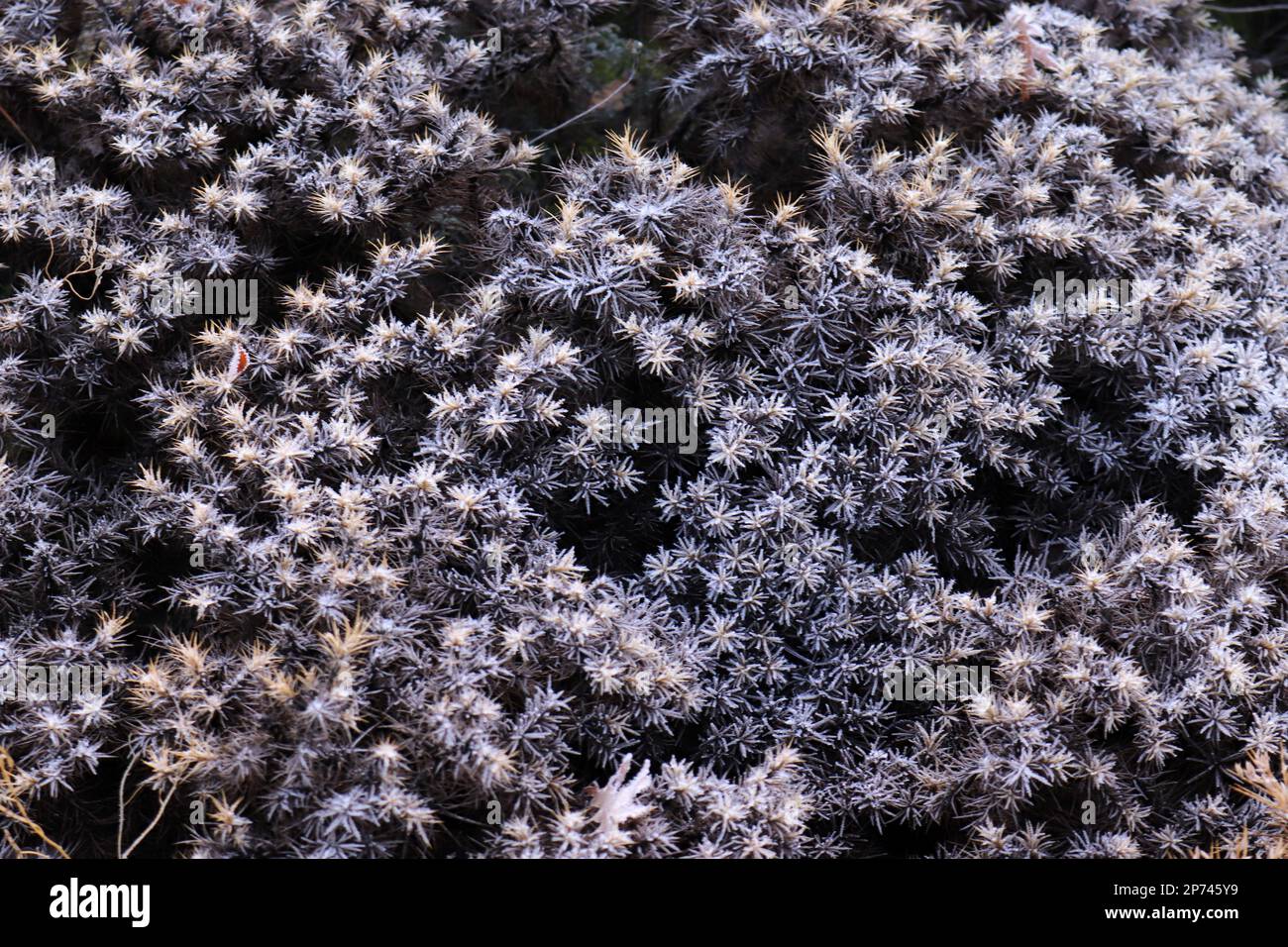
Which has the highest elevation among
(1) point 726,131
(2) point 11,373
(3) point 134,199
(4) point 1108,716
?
(1) point 726,131

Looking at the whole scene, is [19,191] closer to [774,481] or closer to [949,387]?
[774,481]

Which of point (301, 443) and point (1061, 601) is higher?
point (301, 443)

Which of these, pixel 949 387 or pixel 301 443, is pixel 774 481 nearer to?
pixel 949 387

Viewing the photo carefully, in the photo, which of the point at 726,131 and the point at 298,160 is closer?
the point at 298,160

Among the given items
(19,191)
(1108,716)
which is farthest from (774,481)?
(19,191)

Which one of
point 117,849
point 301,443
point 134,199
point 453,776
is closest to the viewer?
point 453,776

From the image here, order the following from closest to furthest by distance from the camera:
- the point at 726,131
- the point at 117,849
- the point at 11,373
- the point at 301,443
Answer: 1. the point at 117,849
2. the point at 301,443
3. the point at 11,373
4. the point at 726,131
